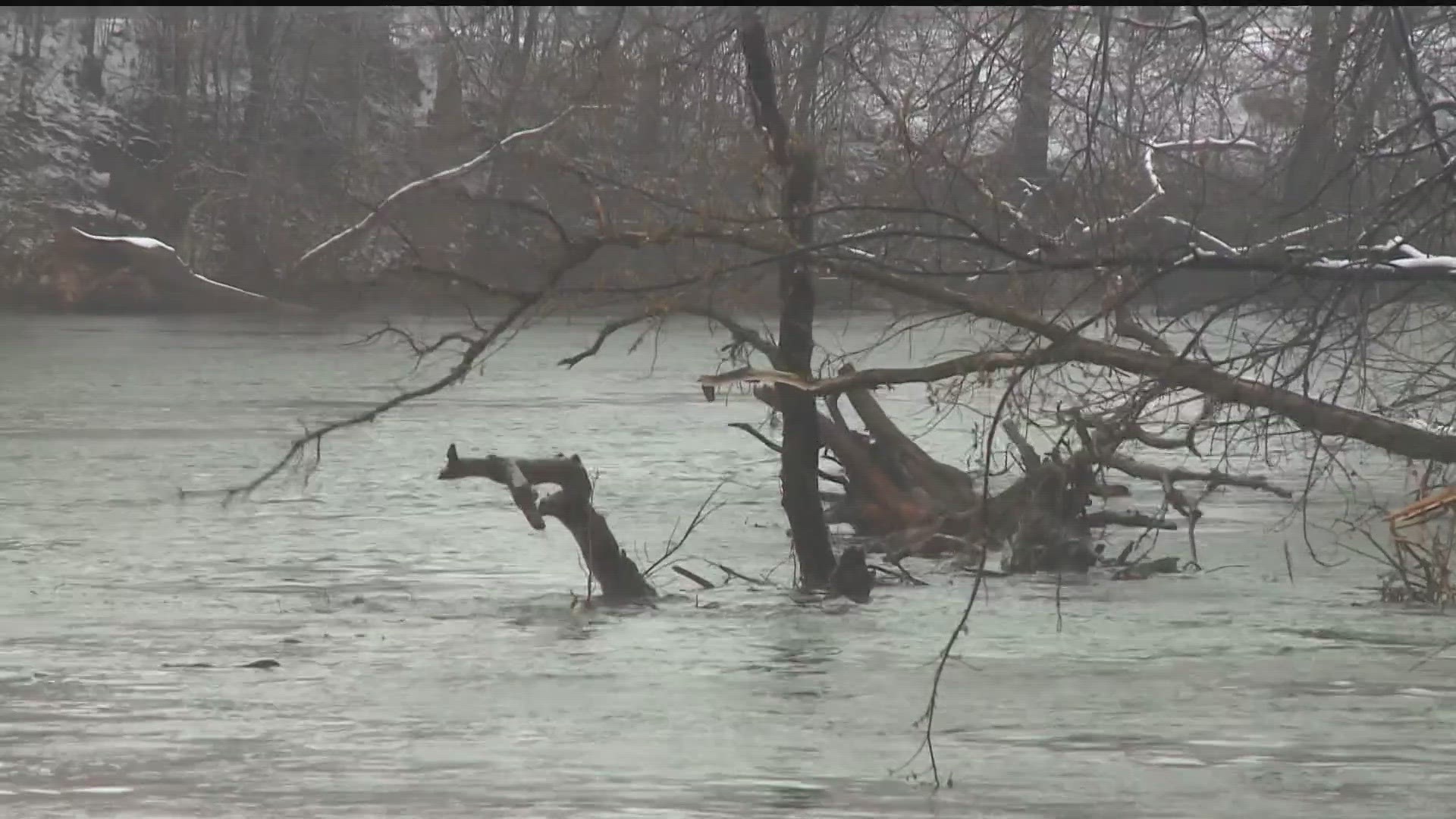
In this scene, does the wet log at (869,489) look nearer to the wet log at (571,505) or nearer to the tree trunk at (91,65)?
the wet log at (571,505)

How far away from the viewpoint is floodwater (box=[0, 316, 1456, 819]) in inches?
350

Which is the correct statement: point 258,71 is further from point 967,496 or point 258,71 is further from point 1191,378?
point 1191,378

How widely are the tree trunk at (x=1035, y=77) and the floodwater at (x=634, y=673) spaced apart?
8.00 feet

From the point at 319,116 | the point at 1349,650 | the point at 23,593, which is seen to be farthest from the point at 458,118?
the point at 1349,650

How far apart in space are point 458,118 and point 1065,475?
33.6 meters

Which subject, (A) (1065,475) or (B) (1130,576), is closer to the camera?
(A) (1065,475)

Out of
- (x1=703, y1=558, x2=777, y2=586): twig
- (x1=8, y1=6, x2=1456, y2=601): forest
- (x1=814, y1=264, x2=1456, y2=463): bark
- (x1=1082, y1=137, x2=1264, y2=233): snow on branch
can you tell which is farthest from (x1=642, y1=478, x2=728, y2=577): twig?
(x1=814, y1=264, x2=1456, y2=463): bark

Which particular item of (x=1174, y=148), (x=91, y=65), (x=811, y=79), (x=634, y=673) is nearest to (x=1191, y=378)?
(x=811, y=79)

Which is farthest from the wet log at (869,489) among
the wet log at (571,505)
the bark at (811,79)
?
the bark at (811,79)

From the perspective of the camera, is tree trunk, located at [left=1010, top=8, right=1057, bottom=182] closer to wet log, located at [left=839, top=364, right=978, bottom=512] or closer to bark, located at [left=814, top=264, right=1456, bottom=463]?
bark, located at [left=814, top=264, right=1456, bottom=463]

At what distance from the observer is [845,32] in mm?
9359

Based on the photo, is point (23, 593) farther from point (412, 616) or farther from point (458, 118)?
point (458, 118)

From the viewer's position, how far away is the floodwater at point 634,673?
889 centimetres

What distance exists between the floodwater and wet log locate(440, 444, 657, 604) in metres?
0.28
